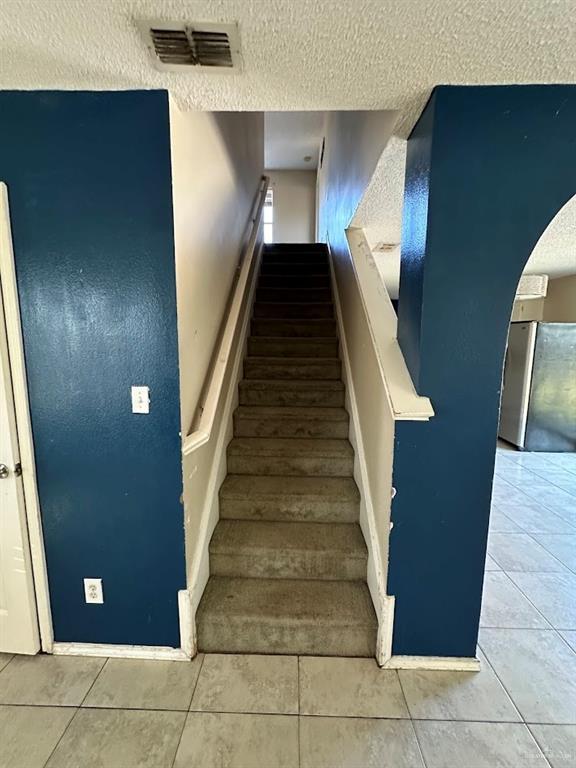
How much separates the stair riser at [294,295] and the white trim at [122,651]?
2.96 m

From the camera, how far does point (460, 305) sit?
1.45 metres

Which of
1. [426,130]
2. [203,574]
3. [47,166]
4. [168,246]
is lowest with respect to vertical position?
[203,574]

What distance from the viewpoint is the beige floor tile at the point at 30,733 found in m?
1.29

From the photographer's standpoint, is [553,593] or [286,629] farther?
[553,593]

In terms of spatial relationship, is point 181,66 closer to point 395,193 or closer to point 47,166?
point 47,166

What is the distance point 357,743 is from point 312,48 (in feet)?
7.39

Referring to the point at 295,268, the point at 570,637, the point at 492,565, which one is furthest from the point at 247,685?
the point at 295,268

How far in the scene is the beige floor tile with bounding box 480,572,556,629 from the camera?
76.2 inches

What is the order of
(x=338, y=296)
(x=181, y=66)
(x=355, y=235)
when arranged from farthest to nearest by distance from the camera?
1. (x=338, y=296)
2. (x=355, y=235)
3. (x=181, y=66)

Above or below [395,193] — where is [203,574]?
below

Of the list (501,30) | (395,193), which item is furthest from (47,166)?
(395,193)

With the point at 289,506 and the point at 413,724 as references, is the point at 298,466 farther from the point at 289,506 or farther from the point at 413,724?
the point at 413,724

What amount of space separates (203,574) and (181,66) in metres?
2.02

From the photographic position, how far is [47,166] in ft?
4.76
